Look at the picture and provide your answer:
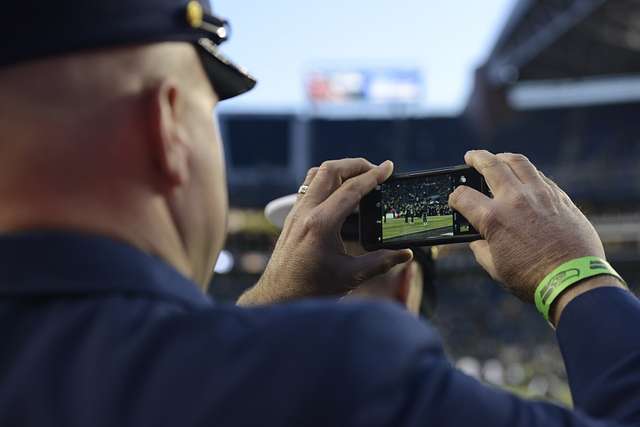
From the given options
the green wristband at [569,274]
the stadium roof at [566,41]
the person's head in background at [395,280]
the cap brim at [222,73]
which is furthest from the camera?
the stadium roof at [566,41]

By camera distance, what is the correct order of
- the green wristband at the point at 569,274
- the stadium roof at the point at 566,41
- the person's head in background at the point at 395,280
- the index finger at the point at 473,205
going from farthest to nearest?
the stadium roof at the point at 566,41 < the person's head in background at the point at 395,280 < the index finger at the point at 473,205 < the green wristband at the point at 569,274

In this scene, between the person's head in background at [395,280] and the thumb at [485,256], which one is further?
the person's head in background at [395,280]

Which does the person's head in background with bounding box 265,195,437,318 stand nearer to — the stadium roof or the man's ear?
the man's ear

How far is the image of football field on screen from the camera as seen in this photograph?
1426 millimetres

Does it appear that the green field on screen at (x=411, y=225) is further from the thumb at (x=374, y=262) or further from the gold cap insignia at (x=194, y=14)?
the gold cap insignia at (x=194, y=14)

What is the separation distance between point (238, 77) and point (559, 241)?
587 millimetres

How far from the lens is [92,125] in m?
0.85

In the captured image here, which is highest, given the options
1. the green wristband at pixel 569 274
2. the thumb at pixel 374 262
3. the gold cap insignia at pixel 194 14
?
the gold cap insignia at pixel 194 14

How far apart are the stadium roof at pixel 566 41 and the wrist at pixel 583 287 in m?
17.0

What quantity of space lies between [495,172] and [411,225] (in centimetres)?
A: 32

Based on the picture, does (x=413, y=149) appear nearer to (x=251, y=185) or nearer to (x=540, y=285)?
(x=251, y=185)

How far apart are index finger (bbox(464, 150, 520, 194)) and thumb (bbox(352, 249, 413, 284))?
0.27 meters

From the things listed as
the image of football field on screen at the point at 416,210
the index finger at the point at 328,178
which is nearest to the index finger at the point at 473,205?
the image of football field on screen at the point at 416,210

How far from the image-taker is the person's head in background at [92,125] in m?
0.84
